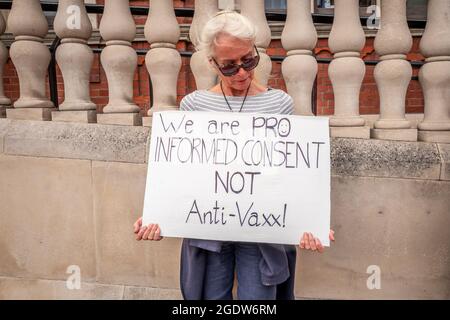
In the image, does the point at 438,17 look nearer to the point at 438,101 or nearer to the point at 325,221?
the point at 438,101

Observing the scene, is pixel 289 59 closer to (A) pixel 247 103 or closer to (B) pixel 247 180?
(A) pixel 247 103

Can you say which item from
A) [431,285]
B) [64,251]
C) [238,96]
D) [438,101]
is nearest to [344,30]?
[438,101]

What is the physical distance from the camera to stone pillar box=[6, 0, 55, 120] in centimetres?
228

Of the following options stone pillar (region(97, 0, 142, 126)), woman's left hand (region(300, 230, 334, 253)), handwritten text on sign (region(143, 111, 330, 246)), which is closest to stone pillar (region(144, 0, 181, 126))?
stone pillar (region(97, 0, 142, 126))

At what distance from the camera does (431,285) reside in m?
2.30

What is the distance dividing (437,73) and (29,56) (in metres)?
2.54

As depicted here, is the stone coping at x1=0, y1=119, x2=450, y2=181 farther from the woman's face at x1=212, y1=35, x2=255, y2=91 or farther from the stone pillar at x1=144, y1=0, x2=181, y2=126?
the woman's face at x1=212, y1=35, x2=255, y2=91

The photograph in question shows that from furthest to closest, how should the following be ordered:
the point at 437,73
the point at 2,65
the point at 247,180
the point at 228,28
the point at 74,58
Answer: the point at 2,65 < the point at 74,58 < the point at 437,73 < the point at 247,180 < the point at 228,28

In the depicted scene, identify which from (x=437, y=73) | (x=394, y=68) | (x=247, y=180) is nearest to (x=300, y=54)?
(x=394, y=68)

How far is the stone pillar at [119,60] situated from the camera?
7.39ft

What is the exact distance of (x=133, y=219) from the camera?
234 centimetres

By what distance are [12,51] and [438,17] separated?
8.73 ft

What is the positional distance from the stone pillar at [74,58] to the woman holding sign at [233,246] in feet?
3.47

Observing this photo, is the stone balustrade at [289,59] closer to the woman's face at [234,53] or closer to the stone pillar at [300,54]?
the stone pillar at [300,54]
